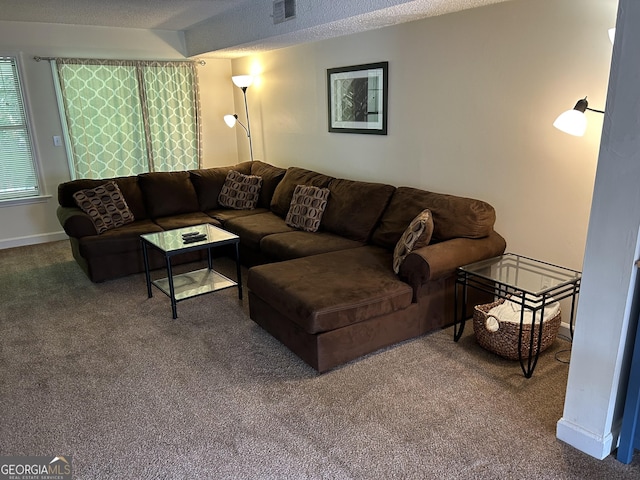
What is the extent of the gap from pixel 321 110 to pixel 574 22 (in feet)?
8.09

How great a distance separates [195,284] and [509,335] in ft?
7.65

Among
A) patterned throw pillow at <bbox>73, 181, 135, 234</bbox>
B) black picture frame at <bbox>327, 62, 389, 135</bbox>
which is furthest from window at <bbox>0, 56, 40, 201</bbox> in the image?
black picture frame at <bbox>327, 62, 389, 135</bbox>

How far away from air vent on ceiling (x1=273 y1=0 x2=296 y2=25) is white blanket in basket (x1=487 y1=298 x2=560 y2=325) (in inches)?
100

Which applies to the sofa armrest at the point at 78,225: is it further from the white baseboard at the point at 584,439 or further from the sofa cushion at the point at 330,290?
the white baseboard at the point at 584,439

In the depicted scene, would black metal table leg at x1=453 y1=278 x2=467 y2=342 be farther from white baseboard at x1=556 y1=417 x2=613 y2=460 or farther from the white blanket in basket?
white baseboard at x1=556 y1=417 x2=613 y2=460

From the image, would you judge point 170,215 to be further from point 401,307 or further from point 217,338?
point 401,307

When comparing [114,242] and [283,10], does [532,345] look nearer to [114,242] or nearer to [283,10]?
[283,10]

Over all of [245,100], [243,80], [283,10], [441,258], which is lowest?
[441,258]

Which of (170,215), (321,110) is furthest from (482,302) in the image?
(170,215)

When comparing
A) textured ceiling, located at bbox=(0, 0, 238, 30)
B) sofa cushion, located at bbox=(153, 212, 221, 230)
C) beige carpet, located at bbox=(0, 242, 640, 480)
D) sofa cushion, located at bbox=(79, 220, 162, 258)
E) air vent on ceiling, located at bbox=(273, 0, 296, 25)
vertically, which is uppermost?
textured ceiling, located at bbox=(0, 0, 238, 30)

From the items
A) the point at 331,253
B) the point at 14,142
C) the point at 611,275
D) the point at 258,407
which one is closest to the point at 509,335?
the point at 611,275

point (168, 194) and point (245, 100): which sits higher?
point (245, 100)

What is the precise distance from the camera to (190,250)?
3.49 metres

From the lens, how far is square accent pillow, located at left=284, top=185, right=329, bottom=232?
409cm
